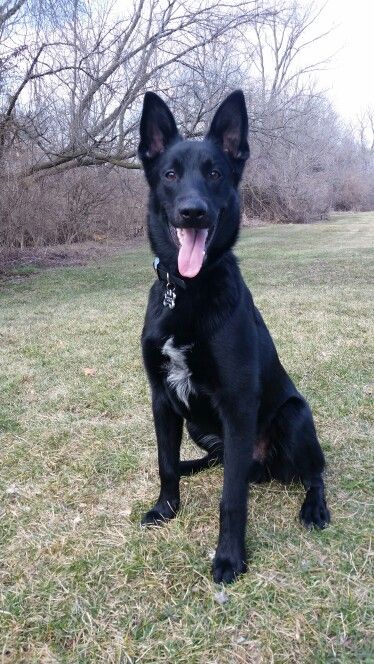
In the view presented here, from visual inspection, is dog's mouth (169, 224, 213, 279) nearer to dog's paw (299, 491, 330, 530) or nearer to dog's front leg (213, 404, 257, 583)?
dog's front leg (213, 404, 257, 583)

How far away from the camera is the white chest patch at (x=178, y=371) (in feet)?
6.21

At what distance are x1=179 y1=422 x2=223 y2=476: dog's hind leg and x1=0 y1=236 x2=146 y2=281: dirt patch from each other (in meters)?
8.47

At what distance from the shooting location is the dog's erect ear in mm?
2109

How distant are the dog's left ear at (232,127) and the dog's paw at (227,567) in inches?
62.7

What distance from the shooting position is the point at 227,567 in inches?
70.8

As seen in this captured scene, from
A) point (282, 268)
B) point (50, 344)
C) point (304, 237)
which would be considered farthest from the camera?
point (304, 237)

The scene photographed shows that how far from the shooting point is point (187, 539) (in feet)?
6.52

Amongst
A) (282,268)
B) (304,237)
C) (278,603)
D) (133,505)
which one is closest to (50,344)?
Result: (133,505)

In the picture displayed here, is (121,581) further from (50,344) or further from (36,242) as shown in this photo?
(36,242)

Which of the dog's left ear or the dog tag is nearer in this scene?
the dog tag

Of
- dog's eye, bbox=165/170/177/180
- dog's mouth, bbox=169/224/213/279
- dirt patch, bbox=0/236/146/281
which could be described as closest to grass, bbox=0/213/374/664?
dog's mouth, bbox=169/224/213/279

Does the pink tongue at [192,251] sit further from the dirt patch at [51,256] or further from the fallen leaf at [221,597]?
the dirt patch at [51,256]

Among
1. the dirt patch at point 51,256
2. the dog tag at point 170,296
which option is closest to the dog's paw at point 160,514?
the dog tag at point 170,296

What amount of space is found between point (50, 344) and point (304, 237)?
1535 cm
